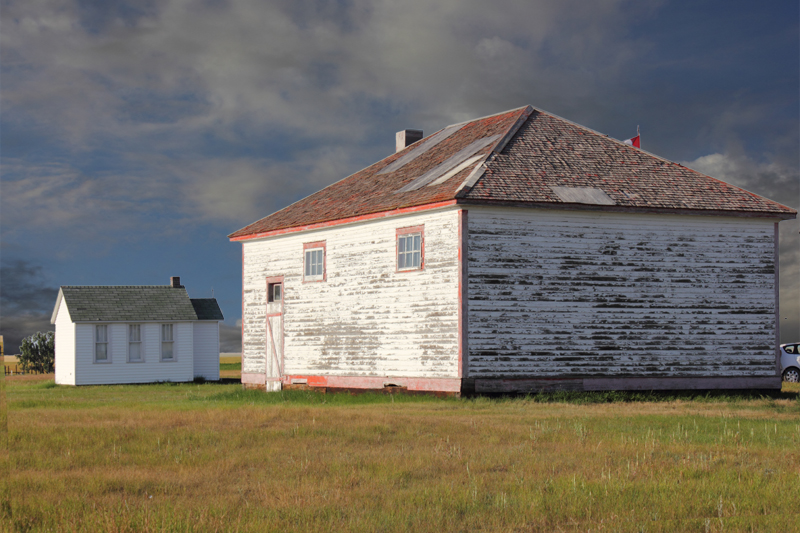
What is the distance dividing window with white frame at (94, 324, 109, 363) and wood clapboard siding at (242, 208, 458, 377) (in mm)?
11857

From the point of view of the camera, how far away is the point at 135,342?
125 ft

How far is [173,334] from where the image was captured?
39031 mm

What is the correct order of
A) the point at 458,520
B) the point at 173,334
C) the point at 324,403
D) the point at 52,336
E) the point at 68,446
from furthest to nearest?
the point at 52,336 → the point at 173,334 → the point at 324,403 → the point at 68,446 → the point at 458,520

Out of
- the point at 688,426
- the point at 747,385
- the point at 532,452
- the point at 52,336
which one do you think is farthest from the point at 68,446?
the point at 52,336

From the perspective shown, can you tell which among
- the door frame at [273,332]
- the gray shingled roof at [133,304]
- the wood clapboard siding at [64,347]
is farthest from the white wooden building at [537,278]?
the wood clapboard siding at [64,347]

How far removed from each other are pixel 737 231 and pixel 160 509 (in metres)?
20.3

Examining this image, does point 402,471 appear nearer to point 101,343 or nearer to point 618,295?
point 618,295

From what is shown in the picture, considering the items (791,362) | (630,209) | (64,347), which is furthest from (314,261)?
(791,362)

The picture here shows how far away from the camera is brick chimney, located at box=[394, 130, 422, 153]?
111 ft

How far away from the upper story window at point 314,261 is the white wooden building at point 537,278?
6 cm

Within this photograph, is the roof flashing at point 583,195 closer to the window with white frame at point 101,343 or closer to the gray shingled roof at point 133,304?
the gray shingled roof at point 133,304

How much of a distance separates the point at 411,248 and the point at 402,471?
512 inches

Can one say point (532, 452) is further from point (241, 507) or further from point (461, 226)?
point (461, 226)

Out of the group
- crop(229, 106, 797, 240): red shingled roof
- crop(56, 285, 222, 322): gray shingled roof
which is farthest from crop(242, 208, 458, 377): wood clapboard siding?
crop(56, 285, 222, 322): gray shingled roof
